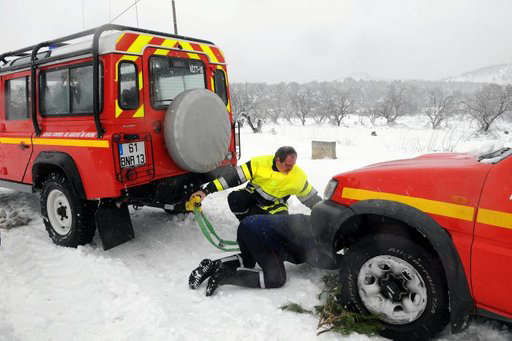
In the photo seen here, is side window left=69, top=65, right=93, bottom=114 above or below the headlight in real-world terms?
above

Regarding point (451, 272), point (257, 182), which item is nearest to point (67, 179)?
point (257, 182)

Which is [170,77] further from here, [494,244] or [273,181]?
[494,244]

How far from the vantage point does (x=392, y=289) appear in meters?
2.35

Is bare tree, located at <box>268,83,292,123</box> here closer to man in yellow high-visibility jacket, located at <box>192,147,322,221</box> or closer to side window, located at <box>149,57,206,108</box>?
side window, located at <box>149,57,206,108</box>

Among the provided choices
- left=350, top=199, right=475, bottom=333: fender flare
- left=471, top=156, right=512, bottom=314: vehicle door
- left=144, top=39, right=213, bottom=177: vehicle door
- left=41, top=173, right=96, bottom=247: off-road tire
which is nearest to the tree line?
left=144, top=39, right=213, bottom=177: vehicle door

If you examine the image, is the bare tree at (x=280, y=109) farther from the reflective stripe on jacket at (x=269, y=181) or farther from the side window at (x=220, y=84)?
the reflective stripe on jacket at (x=269, y=181)

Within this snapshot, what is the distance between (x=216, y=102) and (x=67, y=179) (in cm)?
198

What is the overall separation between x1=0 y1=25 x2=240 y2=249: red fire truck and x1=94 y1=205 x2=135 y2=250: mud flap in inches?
0.4

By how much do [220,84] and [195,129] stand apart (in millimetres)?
1235

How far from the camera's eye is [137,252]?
13.7 ft

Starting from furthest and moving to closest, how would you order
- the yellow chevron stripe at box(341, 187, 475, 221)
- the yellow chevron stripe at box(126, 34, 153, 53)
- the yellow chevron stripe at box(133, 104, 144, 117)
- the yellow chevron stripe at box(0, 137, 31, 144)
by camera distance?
the yellow chevron stripe at box(0, 137, 31, 144) < the yellow chevron stripe at box(133, 104, 144, 117) < the yellow chevron stripe at box(126, 34, 153, 53) < the yellow chevron stripe at box(341, 187, 475, 221)

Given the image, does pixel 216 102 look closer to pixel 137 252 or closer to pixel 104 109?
pixel 104 109

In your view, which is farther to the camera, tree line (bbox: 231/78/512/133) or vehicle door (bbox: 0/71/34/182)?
A: tree line (bbox: 231/78/512/133)

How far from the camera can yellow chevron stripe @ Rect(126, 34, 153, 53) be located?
3.66 metres
